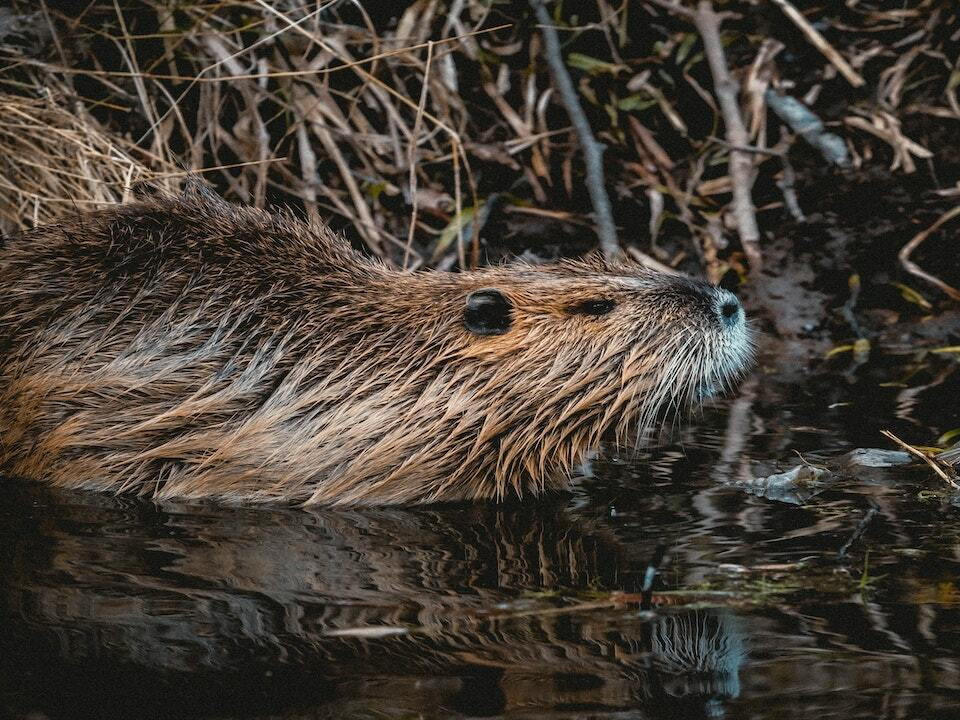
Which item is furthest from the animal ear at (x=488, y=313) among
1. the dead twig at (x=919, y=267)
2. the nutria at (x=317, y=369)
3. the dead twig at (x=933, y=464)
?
the dead twig at (x=919, y=267)

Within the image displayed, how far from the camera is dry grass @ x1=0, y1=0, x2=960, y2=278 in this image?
4.98 m

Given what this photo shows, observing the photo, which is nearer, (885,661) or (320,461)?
(885,661)

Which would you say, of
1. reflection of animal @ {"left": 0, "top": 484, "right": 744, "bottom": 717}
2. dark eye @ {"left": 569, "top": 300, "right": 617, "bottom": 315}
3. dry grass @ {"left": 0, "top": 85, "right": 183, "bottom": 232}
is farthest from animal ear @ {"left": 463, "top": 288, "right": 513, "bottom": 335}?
dry grass @ {"left": 0, "top": 85, "right": 183, "bottom": 232}

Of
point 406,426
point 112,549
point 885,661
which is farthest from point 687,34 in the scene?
point 885,661

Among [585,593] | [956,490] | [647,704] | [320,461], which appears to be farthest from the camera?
[320,461]

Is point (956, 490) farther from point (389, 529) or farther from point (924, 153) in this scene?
point (924, 153)

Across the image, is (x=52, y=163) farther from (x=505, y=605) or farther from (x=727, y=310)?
(x=505, y=605)

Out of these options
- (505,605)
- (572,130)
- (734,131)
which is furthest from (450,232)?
(505,605)

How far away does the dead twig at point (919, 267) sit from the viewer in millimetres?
4828

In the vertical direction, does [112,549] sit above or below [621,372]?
below

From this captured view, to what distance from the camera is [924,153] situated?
5086mm

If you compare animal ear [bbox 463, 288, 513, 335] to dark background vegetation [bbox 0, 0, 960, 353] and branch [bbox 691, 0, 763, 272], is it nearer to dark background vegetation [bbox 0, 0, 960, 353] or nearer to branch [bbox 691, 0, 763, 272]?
dark background vegetation [bbox 0, 0, 960, 353]

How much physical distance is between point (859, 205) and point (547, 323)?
220 centimetres

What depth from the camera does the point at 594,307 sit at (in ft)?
11.3
